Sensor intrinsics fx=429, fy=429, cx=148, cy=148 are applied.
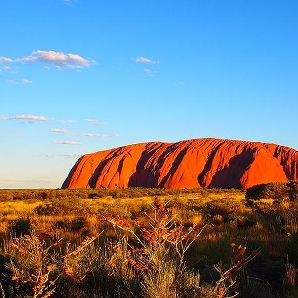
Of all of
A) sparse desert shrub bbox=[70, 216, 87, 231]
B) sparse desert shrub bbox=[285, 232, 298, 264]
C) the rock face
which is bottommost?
sparse desert shrub bbox=[70, 216, 87, 231]

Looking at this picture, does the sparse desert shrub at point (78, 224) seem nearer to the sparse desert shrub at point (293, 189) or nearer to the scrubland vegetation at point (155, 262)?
the scrubland vegetation at point (155, 262)

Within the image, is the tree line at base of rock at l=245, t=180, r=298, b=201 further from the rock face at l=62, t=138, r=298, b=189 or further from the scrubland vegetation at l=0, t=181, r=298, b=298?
the rock face at l=62, t=138, r=298, b=189

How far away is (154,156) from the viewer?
92.6 meters

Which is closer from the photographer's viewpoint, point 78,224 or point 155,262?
A: point 155,262

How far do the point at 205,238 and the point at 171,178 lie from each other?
2872 inches

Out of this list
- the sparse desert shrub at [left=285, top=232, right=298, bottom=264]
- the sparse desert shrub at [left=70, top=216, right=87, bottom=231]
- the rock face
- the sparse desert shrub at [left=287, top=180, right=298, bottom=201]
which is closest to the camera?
the sparse desert shrub at [left=285, top=232, right=298, bottom=264]

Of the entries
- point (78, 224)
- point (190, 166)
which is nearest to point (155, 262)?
point (78, 224)

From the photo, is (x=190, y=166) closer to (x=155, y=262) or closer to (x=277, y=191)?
(x=277, y=191)

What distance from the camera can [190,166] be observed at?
3337 inches

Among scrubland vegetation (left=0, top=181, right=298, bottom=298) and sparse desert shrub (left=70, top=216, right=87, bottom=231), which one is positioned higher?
scrubland vegetation (left=0, top=181, right=298, bottom=298)

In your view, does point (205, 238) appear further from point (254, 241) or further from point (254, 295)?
point (254, 295)

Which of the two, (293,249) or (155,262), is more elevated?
(155,262)

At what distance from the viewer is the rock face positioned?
7988 centimetres

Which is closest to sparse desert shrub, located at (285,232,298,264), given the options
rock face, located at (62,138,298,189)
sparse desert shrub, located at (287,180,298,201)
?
sparse desert shrub, located at (287,180,298,201)
